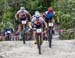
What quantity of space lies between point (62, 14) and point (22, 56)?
12009mm

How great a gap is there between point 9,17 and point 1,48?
36.6ft

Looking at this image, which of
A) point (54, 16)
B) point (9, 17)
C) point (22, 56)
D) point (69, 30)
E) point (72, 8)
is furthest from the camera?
point (9, 17)

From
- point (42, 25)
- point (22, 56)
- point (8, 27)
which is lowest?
point (8, 27)

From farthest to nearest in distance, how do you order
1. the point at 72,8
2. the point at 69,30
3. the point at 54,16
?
1. the point at 72,8
2. the point at 69,30
3. the point at 54,16

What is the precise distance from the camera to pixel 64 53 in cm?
1487

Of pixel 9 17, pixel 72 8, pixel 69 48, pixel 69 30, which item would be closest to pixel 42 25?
pixel 69 48

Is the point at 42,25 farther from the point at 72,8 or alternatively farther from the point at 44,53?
the point at 72,8

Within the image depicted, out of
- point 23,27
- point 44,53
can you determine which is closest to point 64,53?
point 44,53

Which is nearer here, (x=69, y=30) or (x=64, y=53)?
(x=64, y=53)

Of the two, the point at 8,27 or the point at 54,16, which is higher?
the point at 54,16

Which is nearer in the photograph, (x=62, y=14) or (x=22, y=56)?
(x=22, y=56)

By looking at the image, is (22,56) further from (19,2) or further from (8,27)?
(19,2)

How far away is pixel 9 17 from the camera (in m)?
27.5

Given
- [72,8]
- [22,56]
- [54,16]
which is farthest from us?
[72,8]
